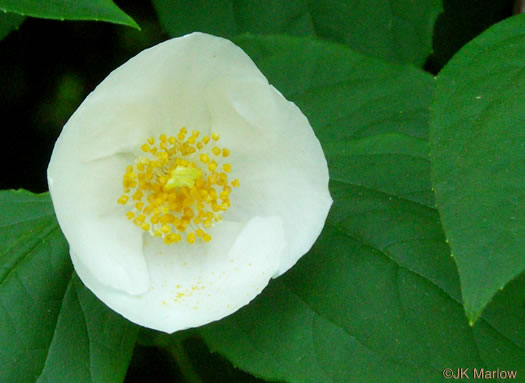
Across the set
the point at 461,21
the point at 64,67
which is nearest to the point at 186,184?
the point at 64,67

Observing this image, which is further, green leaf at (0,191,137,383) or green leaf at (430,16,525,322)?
green leaf at (0,191,137,383)

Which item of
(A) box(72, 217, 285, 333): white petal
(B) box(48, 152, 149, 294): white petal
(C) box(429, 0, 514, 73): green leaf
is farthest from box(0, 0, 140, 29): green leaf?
(C) box(429, 0, 514, 73): green leaf

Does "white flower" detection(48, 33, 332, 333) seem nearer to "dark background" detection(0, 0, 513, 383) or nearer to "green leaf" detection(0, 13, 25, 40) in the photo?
"green leaf" detection(0, 13, 25, 40)

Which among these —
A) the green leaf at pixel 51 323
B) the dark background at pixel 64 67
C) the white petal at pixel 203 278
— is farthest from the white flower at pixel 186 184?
the dark background at pixel 64 67

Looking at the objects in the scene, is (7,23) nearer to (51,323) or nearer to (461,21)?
(51,323)

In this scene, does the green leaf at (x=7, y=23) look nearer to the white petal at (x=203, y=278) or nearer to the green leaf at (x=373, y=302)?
the white petal at (x=203, y=278)

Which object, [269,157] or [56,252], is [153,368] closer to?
[56,252]

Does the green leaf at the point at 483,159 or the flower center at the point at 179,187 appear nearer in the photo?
the green leaf at the point at 483,159
